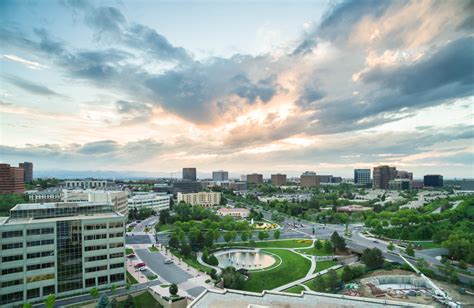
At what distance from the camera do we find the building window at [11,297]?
27312 millimetres

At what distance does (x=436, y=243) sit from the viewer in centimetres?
5138

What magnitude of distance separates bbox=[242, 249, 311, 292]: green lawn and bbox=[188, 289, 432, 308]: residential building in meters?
17.7

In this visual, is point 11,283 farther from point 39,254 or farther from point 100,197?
point 100,197

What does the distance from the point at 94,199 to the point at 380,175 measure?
15628 cm

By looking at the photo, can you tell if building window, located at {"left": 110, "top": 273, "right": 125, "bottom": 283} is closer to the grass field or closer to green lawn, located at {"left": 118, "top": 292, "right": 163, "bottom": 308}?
green lawn, located at {"left": 118, "top": 292, "right": 163, "bottom": 308}

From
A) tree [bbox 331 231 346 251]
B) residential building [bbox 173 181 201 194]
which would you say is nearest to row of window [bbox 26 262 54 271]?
tree [bbox 331 231 346 251]

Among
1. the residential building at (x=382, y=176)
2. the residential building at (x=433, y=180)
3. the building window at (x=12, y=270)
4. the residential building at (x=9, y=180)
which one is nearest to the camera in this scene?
the building window at (x=12, y=270)

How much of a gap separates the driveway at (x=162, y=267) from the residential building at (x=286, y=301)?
61.9ft

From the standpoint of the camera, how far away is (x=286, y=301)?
52.6ft

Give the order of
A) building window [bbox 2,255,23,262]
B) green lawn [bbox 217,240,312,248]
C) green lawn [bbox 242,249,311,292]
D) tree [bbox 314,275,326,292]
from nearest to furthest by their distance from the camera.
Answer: building window [bbox 2,255,23,262] < tree [bbox 314,275,326,292] < green lawn [bbox 242,249,311,292] < green lawn [bbox 217,240,312,248]

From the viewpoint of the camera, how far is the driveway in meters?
34.7

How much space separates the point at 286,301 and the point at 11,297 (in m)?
26.7

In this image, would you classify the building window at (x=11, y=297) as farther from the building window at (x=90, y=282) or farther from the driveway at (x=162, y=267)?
the driveway at (x=162, y=267)

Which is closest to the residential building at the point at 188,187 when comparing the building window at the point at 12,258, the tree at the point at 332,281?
the building window at the point at 12,258
